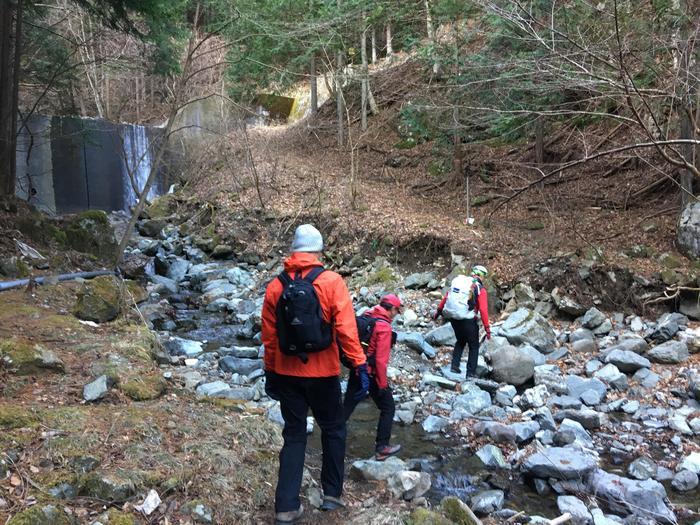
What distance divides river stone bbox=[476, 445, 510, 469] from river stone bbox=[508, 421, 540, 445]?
1.05 ft

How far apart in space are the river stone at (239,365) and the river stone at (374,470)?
313 cm

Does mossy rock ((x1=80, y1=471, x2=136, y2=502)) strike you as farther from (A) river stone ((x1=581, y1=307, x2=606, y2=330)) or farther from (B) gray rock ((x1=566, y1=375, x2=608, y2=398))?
(A) river stone ((x1=581, y1=307, x2=606, y2=330))

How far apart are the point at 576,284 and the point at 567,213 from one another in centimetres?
308

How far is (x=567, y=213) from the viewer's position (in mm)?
12242

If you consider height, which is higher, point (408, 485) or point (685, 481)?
point (408, 485)

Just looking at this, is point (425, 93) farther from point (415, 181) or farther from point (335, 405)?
point (335, 405)

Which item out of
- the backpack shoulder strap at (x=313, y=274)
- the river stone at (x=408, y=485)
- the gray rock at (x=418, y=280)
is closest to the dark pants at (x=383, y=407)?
the river stone at (x=408, y=485)

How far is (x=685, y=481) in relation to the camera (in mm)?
4703

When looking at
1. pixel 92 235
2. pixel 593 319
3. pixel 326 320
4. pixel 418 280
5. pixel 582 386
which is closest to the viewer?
pixel 326 320

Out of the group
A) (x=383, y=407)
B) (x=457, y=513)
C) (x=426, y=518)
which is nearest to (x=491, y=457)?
(x=383, y=407)

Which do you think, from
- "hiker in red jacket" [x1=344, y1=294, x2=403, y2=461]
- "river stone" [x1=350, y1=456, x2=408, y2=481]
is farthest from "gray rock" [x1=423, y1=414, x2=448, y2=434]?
"river stone" [x1=350, y1=456, x2=408, y2=481]

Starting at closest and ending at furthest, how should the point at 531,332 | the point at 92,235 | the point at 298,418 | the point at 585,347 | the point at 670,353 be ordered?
the point at 298,418, the point at 670,353, the point at 585,347, the point at 531,332, the point at 92,235

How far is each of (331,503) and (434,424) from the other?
2.58 m

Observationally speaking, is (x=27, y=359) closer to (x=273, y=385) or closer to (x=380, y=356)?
(x=273, y=385)
